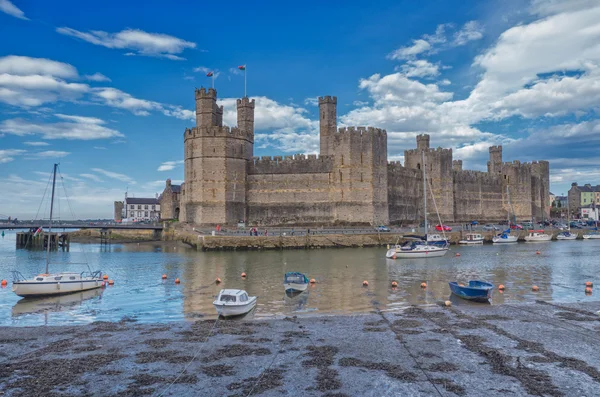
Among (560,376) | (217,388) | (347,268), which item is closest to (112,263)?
(347,268)

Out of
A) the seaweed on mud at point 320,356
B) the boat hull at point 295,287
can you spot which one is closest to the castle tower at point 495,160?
the boat hull at point 295,287

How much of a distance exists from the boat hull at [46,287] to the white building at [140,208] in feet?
244

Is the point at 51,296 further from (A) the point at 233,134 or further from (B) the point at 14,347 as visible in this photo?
(A) the point at 233,134

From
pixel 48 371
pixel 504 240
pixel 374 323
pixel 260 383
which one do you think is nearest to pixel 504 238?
pixel 504 240

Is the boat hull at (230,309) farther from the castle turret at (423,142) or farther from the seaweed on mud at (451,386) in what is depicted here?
the castle turret at (423,142)

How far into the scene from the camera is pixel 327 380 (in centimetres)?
920

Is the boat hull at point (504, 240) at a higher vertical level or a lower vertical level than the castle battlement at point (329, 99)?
lower

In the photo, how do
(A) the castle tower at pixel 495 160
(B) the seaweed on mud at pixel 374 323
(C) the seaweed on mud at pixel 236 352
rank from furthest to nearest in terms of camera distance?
(A) the castle tower at pixel 495 160, (B) the seaweed on mud at pixel 374 323, (C) the seaweed on mud at pixel 236 352

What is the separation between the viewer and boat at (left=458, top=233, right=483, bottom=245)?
48.9 metres

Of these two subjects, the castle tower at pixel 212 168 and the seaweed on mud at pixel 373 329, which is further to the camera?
the castle tower at pixel 212 168

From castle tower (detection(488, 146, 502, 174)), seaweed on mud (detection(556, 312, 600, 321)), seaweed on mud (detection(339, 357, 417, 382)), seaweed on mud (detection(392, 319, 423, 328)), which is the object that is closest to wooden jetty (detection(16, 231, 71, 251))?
seaweed on mud (detection(392, 319, 423, 328))

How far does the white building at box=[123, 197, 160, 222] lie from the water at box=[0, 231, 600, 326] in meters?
56.2

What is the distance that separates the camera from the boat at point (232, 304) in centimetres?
1570

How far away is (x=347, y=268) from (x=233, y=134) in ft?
78.0
